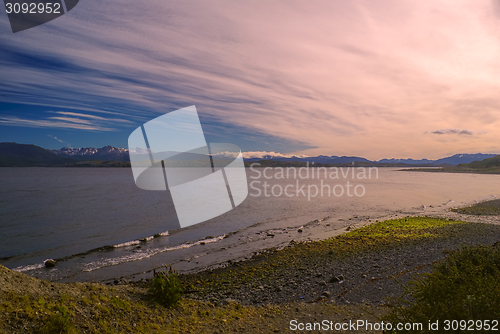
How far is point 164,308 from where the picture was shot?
7324mm

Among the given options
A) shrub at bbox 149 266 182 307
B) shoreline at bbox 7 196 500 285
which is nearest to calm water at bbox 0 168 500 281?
shoreline at bbox 7 196 500 285

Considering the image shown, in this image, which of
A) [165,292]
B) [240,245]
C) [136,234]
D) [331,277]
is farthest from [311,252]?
[136,234]

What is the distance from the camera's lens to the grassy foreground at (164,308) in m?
5.00

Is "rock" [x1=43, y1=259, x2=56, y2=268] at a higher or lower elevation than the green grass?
lower

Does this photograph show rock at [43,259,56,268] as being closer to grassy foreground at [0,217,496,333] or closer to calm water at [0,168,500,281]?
calm water at [0,168,500,281]

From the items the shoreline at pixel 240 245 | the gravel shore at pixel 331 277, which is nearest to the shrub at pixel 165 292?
the gravel shore at pixel 331 277

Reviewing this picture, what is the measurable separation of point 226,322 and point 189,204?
1317 inches

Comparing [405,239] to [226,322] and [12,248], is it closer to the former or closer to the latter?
[226,322]

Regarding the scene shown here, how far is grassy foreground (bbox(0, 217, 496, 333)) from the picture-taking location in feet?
16.4

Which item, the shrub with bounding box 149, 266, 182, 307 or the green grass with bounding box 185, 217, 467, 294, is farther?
the green grass with bounding box 185, 217, 467, 294

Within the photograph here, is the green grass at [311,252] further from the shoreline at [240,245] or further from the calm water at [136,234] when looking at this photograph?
the calm water at [136,234]

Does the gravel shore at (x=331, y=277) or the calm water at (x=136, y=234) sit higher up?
the gravel shore at (x=331, y=277)

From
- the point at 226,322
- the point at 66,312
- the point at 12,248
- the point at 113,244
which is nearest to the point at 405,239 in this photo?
the point at 226,322

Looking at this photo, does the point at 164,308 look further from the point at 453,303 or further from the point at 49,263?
the point at 49,263
